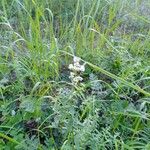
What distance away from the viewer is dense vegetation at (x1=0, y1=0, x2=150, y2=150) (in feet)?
5.21

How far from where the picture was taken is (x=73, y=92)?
1.57m

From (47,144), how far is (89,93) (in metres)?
0.42

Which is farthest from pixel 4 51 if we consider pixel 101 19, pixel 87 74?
pixel 101 19

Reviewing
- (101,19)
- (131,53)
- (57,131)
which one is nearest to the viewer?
(57,131)

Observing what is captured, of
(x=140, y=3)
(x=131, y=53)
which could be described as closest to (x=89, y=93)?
(x=131, y=53)

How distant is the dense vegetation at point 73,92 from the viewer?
62.6 inches

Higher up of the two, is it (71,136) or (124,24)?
(71,136)

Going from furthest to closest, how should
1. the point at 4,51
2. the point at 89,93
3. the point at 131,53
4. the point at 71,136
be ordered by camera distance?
the point at 131,53 < the point at 4,51 < the point at 89,93 < the point at 71,136

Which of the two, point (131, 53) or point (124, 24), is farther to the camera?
point (124, 24)

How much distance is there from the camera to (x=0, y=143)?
163cm

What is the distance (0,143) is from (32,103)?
0.25m

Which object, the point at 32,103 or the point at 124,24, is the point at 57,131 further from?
the point at 124,24

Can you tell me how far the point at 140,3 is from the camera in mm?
2836

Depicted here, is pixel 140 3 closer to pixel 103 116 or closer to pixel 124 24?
pixel 124 24
